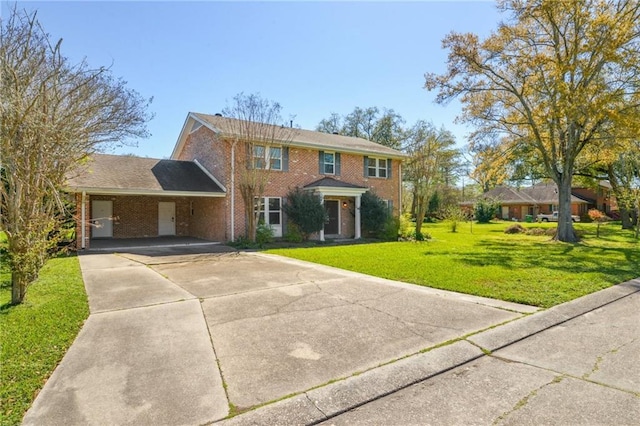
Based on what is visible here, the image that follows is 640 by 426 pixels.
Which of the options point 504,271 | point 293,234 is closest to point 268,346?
point 504,271

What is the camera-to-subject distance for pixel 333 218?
19.2 m

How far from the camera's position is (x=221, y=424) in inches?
104

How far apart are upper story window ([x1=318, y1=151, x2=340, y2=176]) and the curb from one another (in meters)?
14.4

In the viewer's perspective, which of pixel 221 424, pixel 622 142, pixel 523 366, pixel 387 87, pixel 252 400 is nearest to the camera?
pixel 221 424

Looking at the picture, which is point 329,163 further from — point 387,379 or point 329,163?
point 387,379

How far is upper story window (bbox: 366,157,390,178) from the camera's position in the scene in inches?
817

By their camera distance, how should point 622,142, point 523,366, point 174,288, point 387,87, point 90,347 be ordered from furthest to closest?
1. point 622,142
2. point 387,87
3. point 174,288
4. point 90,347
5. point 523,366

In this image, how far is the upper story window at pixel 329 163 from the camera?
18.8m

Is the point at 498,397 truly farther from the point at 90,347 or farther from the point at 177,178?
the point at 177,178

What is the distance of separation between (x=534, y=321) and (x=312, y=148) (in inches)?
571

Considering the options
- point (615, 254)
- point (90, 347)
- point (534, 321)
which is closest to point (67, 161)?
point (90, 347)

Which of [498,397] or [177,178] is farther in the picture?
[177,178]

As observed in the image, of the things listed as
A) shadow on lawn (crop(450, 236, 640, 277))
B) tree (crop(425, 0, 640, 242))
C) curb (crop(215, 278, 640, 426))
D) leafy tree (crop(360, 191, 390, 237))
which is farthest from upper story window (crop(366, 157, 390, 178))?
curb (crop(215, 278, 640, 426))

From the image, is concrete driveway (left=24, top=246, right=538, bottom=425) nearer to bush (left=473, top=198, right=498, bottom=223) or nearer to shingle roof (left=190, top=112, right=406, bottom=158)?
shingle roof (left=190, top=112, right=406, bottom=158)
